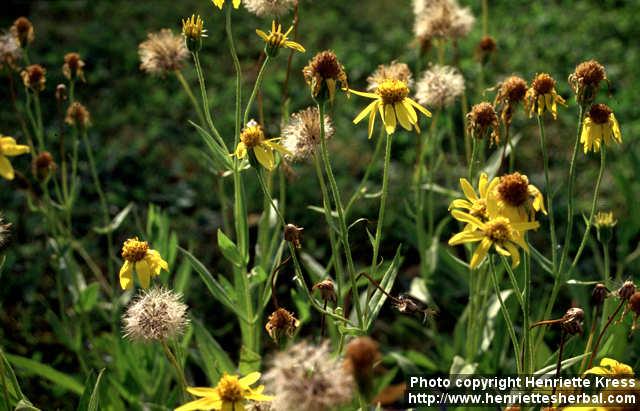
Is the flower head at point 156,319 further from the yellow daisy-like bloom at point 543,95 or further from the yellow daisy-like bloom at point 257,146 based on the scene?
the yellow daisy-like bloom at point 543,95

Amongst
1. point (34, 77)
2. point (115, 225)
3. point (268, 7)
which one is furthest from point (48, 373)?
point (268, 7)

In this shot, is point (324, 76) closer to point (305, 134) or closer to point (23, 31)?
point (305, 134)

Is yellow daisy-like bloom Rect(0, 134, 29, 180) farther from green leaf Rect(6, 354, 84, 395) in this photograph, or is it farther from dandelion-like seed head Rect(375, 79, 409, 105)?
green leaf Rect(6, 354, 84, 395)

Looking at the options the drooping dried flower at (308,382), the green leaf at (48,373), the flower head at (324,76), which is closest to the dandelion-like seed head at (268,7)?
the flower head at (324,76)

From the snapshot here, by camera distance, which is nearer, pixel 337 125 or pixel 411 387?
pixel 411 387

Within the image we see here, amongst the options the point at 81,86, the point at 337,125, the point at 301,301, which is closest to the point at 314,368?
the point at 301,301

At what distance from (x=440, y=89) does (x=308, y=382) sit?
5.51 feet

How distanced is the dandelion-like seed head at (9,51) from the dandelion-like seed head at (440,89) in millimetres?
1608

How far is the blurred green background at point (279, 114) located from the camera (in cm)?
340

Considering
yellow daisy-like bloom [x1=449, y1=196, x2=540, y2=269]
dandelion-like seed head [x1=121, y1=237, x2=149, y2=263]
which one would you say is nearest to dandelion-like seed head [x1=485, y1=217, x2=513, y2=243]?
yellow daisy-like bloom [x1=449, y1=196, x2=540, y2=269]

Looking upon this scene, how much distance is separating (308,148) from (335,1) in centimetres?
457

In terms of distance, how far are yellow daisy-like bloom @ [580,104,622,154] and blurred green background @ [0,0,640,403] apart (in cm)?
84

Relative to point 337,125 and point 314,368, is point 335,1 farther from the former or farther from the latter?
point 314,368

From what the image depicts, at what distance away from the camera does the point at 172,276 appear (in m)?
3.47
